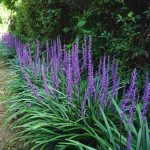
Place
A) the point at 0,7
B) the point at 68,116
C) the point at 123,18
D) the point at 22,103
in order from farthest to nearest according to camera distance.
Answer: the point at 0,7 < the point at 22,103 < the point at 123,18 < the point at 68,116

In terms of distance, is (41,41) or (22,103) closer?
(22,103)

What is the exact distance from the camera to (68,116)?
324 cm

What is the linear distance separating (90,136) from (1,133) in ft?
6.24

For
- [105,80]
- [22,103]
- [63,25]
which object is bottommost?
[22,103]

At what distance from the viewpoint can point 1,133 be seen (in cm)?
432

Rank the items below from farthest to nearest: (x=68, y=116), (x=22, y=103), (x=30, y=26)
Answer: (x=30, y=26) < (x=22, y=103) < (x=68, y=116)

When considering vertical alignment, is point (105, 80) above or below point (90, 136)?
above

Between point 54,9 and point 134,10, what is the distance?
274cm

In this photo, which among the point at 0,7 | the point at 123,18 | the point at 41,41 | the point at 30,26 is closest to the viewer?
the point at 123,18

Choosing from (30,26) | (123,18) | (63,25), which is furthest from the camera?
(30,26)

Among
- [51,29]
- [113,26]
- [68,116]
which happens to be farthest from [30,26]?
[68,116]

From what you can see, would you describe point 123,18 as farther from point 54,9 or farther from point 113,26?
point 54,9

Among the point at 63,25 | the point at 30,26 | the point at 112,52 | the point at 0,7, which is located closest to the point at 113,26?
the point at 112,52

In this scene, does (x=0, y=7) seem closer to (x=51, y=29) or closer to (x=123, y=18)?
(x=51, y=29)
